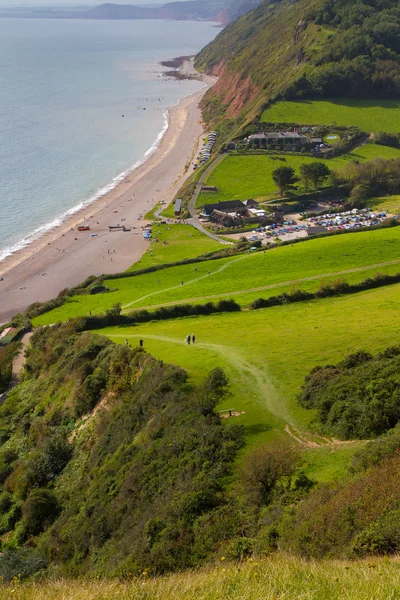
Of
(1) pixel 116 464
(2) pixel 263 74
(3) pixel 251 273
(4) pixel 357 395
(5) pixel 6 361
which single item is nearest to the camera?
(4) pixel 357 395

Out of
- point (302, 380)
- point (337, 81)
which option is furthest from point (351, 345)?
point (337, 81)

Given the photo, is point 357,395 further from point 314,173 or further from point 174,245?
point 314,173

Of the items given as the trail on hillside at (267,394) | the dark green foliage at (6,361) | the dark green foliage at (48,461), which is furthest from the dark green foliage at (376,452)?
the dark green foliage at (6,361)

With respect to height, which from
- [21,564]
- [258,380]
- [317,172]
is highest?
[317,172]

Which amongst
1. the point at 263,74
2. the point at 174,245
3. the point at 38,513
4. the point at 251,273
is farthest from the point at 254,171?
the point at 38,513

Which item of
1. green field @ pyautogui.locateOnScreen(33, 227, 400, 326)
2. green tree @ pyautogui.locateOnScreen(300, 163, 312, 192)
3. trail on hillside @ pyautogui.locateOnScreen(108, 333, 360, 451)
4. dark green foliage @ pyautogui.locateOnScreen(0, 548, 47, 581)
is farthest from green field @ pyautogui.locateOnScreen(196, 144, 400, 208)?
dark green foliage @ pyautogui.locateOnScreen(0, 548, 47, 581)

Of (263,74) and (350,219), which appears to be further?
(263,74)

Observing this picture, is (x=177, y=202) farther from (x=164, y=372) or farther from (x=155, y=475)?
(x=155, y=475)

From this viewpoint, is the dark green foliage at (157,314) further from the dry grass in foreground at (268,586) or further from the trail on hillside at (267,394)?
the dry grass in foreground at (268,586)
